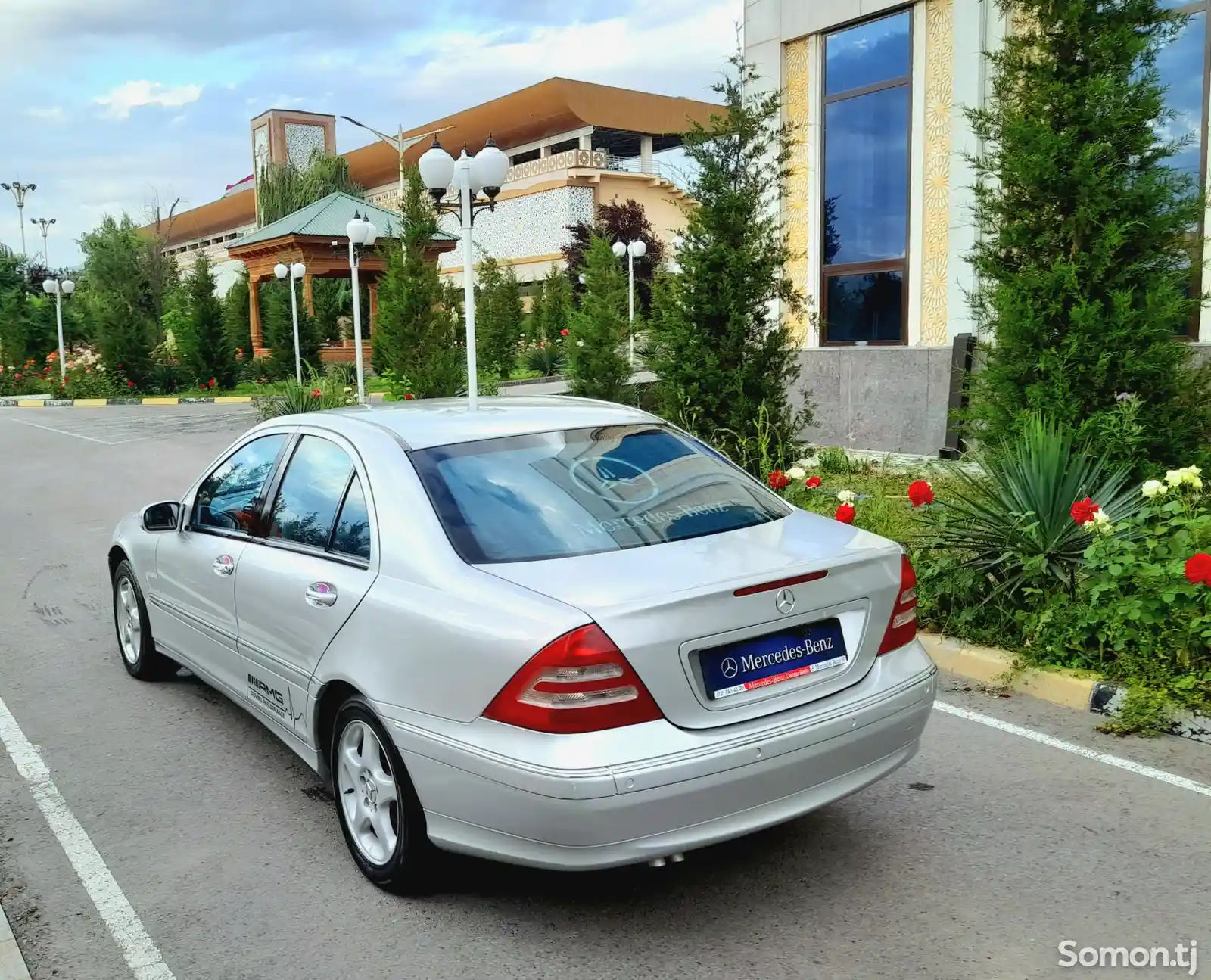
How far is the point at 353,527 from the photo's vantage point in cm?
404

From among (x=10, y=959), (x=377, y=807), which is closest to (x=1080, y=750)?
(x=377, y=807)

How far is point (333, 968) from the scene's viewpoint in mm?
3307

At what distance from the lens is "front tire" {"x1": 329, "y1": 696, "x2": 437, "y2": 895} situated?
11.6ft

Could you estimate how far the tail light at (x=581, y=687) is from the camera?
3.11 metres

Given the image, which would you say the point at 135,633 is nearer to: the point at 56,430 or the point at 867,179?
the point at 867,179

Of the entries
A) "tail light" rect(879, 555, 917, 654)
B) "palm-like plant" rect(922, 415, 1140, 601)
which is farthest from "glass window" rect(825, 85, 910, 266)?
"tail light" rect(879, 555, 917, 654)

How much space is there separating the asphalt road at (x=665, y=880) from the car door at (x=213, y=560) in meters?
0.47

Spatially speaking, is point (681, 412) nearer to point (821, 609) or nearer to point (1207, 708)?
point (1207, 708)

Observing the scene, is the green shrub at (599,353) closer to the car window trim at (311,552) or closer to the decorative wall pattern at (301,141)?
the car window trim at (311,552)

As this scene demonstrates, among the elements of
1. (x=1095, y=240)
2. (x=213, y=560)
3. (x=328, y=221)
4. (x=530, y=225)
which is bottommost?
(x=213, y=560)

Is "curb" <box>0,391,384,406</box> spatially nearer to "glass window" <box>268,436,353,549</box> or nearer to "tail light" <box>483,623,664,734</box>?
"glass window" <box>268,436,353,549</box>

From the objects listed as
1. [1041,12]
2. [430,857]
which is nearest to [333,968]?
[430,857]

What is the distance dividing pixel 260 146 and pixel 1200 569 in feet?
245

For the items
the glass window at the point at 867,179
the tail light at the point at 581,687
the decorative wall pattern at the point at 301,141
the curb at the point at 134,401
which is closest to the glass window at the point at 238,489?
the tail light at the point at 581,687
